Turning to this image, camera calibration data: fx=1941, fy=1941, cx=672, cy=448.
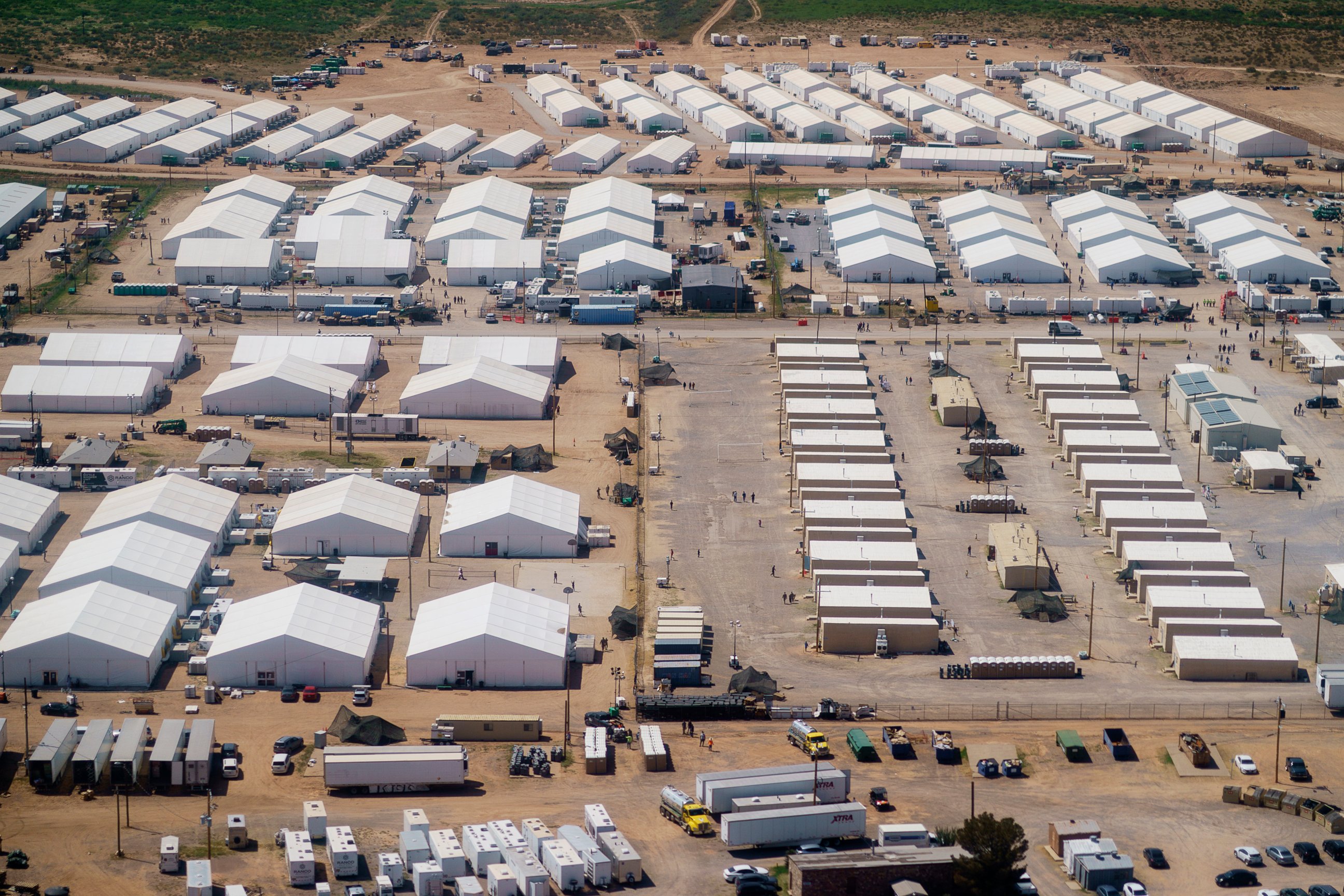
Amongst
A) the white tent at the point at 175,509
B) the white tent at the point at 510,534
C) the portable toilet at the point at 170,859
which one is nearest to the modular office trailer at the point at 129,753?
the portable toilet at the point at 170,859

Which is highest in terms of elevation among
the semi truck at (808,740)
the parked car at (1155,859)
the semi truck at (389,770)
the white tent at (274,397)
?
the white tent at (274,397)

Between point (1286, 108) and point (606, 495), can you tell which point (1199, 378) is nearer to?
point (606, 495)

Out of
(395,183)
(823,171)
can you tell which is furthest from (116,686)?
(823,171)

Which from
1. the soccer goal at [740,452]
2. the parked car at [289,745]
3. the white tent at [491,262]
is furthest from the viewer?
the white tent at [491,262]

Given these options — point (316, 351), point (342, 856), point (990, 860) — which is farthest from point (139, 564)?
point (990, 860)

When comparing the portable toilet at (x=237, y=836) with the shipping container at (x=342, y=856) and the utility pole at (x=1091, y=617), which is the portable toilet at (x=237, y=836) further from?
the utility pole at (x=1091, y=617)

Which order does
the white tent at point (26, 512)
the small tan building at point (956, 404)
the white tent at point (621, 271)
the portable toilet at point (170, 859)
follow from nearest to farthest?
the portable toilet at point (170, 859), the white tent at point (26, 512), the small tan building at point (956, 404), the white tent at point (621, 271)

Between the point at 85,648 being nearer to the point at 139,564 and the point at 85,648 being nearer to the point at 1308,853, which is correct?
the point at 139,564
